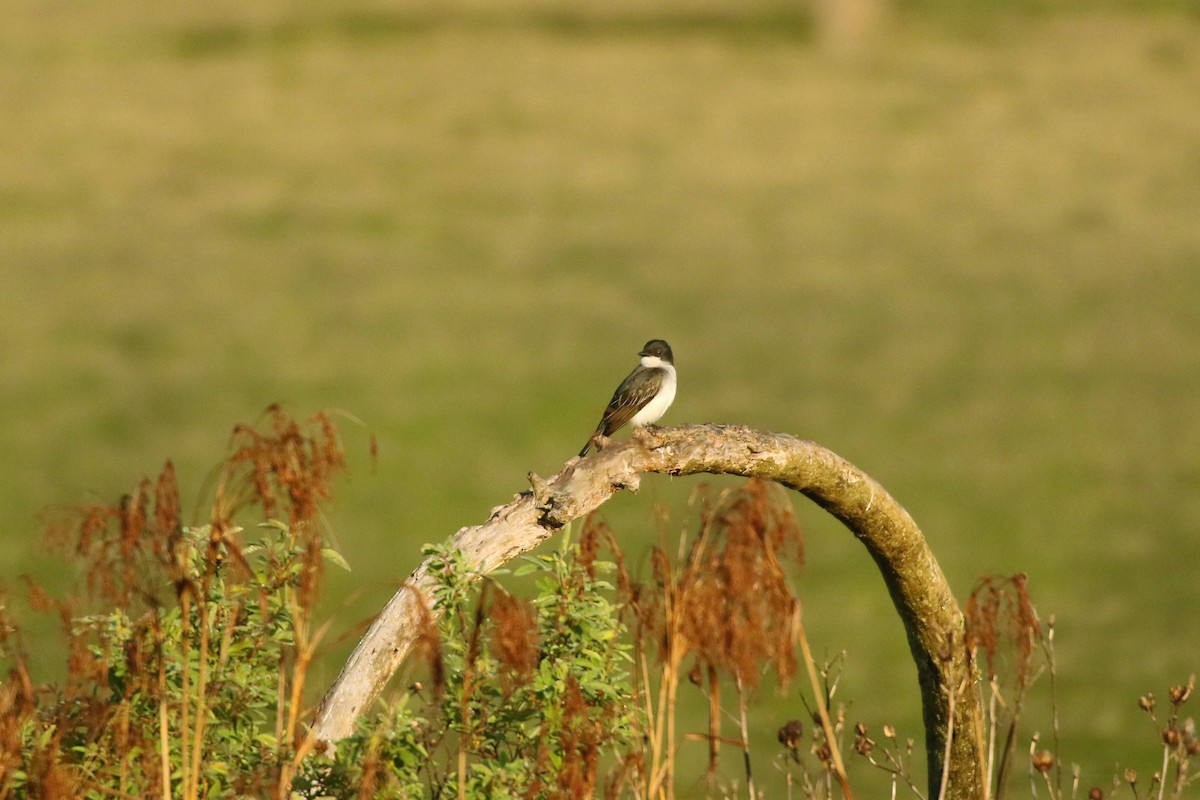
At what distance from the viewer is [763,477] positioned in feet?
16.8

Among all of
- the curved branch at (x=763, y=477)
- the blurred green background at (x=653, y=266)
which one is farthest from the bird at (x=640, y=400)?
the blurred green background at (x=653, y=266)

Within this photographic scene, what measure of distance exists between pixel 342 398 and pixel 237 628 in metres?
17.5

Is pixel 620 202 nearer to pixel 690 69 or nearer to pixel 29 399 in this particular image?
pixel 690 69

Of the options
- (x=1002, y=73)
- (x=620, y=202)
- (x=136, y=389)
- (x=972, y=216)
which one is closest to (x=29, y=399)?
(x=136, y=389)

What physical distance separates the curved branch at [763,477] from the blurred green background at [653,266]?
626 cm

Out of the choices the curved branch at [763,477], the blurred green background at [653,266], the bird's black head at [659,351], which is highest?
the blurred green background at [653,266]

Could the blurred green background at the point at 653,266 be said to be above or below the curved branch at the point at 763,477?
above

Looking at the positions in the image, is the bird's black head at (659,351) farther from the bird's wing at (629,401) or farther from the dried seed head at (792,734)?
the dried seed head at (792,734)

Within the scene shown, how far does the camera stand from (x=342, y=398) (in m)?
22.0

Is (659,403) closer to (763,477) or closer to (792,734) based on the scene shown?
(763,477)

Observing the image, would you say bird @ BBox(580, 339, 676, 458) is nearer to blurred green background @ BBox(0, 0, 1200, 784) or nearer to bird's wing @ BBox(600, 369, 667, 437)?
bird's wing @ BBox(600, 369, 667, 437)

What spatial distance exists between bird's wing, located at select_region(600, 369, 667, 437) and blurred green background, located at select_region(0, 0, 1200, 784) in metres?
4.46

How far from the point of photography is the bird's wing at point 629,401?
26.7 feet

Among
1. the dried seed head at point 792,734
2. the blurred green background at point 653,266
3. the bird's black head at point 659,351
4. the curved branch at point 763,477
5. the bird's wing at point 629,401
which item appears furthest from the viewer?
the blurred green background at point 653,266
